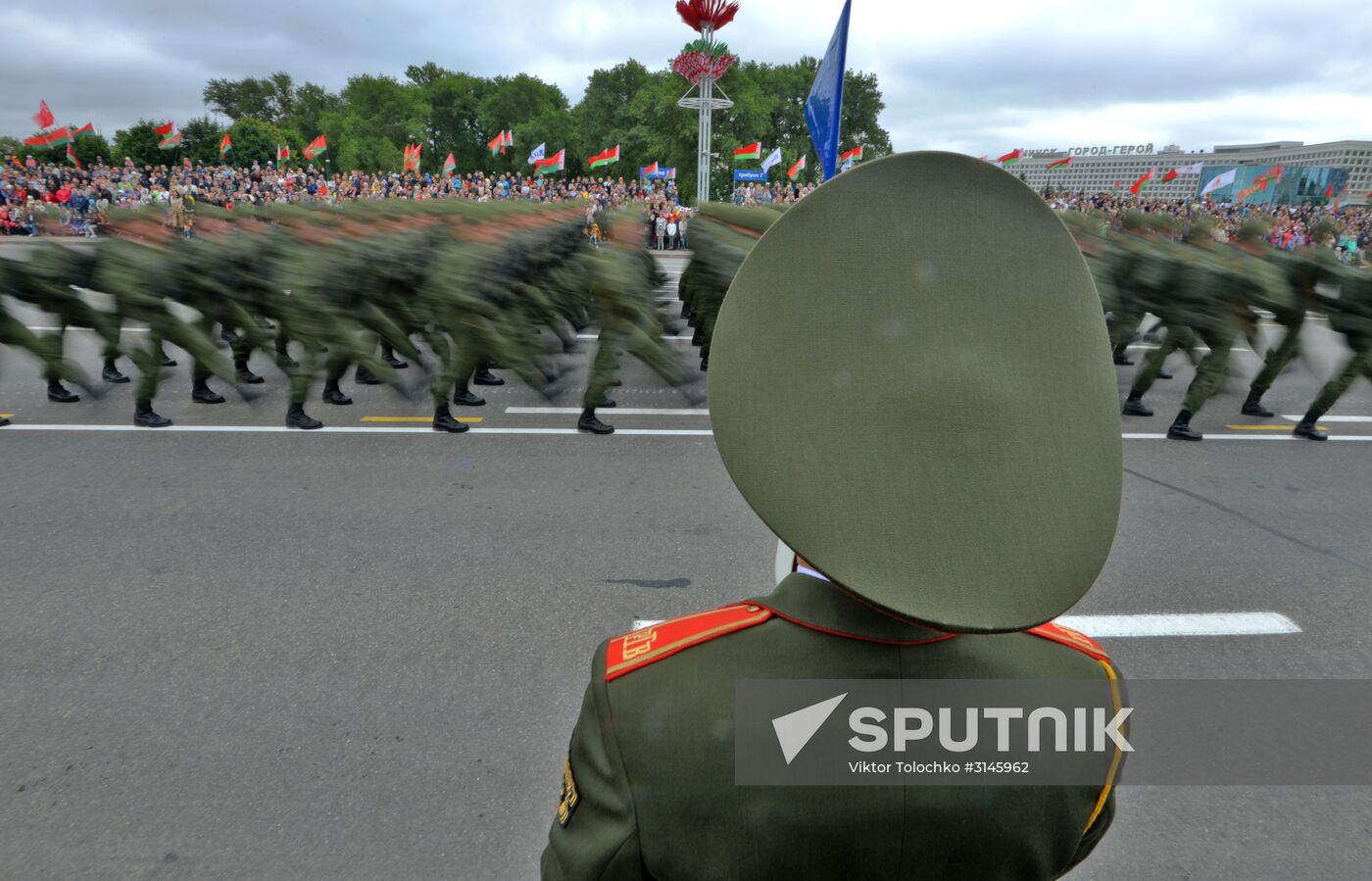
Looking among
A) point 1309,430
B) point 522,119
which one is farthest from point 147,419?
point 522,119

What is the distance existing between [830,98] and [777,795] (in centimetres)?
535

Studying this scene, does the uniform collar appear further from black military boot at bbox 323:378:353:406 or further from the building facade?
the building facade

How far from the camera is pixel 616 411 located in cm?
812

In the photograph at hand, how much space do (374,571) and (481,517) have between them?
0.92m

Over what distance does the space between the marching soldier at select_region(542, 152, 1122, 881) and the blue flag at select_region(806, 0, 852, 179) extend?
4.80 m

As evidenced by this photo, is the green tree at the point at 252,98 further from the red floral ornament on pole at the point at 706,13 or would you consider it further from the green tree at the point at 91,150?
the red floral ornament on pole at the point at 706,13

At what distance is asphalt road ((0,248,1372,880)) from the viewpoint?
2662 mm

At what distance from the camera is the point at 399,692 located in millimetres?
3359

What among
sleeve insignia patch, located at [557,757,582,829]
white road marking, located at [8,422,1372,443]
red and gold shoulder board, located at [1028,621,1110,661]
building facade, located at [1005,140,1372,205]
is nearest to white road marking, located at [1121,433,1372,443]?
white road marking, located at [8,422,1372,443]

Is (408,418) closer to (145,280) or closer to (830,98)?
(145,280)

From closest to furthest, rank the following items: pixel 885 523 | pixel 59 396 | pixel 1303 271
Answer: pixel 885 523
pixel 1303 271
pixel 59 396

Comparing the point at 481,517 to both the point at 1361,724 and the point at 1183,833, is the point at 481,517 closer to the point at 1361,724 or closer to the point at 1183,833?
the point at 1183,833

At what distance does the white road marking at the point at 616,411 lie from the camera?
8008 millimetres

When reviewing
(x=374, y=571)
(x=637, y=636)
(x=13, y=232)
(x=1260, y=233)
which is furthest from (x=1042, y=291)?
(x=13, y=232)
